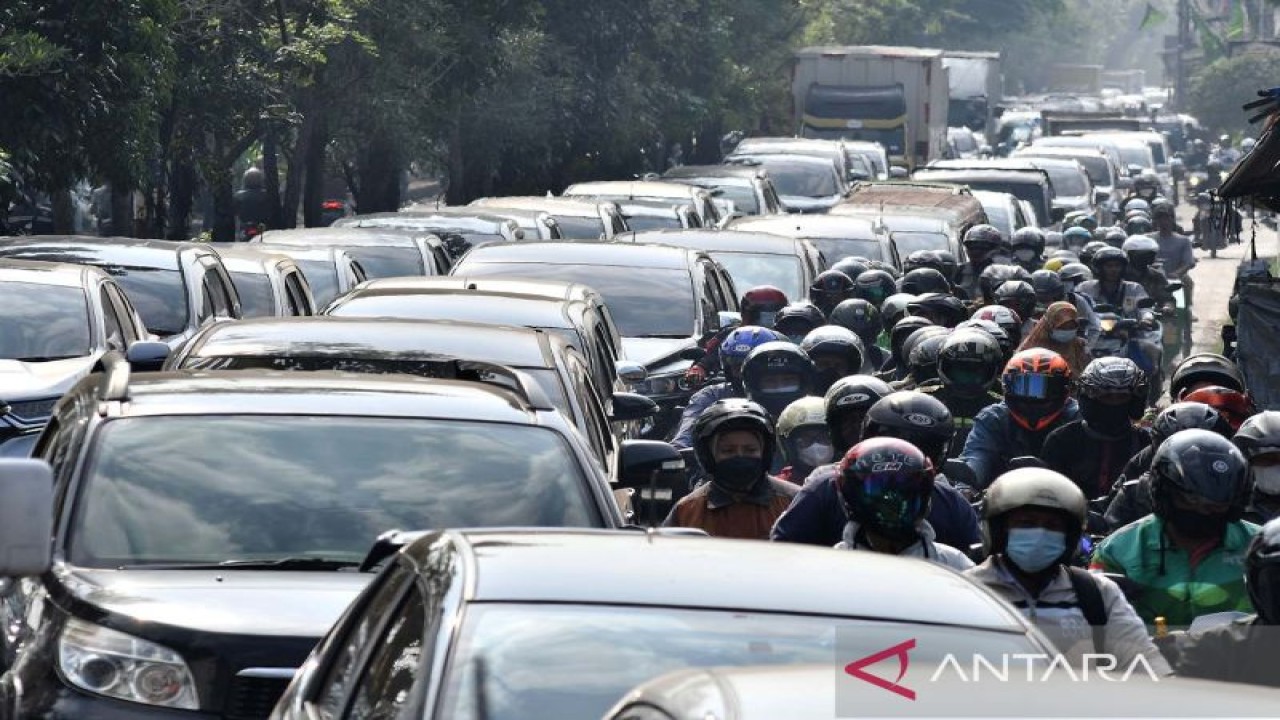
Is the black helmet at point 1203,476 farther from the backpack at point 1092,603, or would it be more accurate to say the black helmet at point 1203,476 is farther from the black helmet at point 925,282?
the black helmet at point 925,282

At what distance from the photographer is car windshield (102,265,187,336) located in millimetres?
16891

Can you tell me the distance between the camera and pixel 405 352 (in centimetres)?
1031

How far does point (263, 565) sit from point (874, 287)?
13186mm

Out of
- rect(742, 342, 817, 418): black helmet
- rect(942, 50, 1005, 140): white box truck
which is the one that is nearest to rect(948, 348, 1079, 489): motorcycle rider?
rect(742, 342, 817, 418): black helmet

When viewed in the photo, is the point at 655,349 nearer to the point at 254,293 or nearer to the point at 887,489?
the point at 254,293

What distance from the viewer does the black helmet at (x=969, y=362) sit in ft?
45.8

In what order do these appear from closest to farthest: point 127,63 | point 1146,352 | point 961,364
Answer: point 961,364, point 1146,352, point 127,63

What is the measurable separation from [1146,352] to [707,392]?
6.12 meters

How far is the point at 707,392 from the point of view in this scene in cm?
1430

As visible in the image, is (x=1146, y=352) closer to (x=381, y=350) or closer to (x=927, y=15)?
(x=381, y=350)

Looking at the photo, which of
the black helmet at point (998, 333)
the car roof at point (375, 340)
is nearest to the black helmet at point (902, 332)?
the black helmet at point (998, 333)

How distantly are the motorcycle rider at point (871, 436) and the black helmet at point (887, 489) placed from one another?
1.44ft

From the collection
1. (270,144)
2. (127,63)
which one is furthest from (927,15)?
(127,63)

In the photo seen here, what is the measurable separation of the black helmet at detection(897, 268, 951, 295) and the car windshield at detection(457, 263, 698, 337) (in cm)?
215
